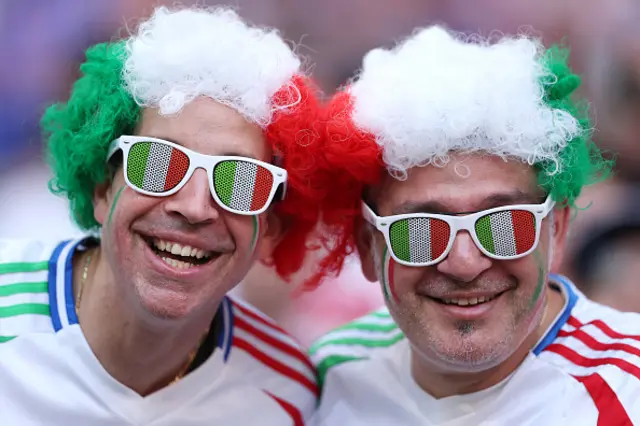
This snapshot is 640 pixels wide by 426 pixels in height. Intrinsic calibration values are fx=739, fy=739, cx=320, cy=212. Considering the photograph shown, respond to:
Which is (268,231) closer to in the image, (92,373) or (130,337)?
(130,337)

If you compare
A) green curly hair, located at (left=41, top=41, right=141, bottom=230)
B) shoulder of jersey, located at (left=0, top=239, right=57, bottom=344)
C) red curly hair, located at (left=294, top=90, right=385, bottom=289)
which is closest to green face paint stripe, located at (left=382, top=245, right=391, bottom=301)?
red curly hair, located at (left=294, top=90, right=385, bottom=289)

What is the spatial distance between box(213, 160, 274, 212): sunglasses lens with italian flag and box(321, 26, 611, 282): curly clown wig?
11.1 inches

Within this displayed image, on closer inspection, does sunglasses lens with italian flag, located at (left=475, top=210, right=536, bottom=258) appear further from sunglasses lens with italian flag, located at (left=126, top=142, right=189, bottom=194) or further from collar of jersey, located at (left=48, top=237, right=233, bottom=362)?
collar of jersey, located at (left=48, top=237, right=233, bottom=362)

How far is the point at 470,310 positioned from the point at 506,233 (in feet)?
0.94

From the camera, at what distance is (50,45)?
583 centimetres

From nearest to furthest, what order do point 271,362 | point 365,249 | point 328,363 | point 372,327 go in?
point 365,249 → point 271,362 → point 328,363 → point 372,327

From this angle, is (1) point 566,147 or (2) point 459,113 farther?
(1) point 566,147

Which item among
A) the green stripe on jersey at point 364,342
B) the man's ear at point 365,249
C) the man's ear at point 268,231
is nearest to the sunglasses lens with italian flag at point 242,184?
the man's ear at point 268,231

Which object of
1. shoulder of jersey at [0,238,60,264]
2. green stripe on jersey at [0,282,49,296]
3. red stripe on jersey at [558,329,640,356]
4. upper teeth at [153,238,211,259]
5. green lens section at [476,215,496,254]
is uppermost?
green lens section at [476,215,496,254]

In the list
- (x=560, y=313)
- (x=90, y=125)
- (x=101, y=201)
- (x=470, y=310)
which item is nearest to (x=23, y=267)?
(x=101, y=201)

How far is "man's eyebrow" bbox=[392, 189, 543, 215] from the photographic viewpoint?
245 cm

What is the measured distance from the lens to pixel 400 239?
2510 mm

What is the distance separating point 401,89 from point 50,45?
416cm

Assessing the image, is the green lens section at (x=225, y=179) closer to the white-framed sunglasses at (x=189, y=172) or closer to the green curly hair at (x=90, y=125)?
the white-framed sunglasses at (x=189, y=172)
